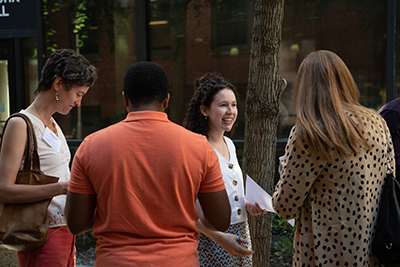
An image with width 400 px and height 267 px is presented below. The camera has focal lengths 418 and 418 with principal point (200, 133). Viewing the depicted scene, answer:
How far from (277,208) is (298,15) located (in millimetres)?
5234

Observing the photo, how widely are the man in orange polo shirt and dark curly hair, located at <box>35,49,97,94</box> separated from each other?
2.73 ft

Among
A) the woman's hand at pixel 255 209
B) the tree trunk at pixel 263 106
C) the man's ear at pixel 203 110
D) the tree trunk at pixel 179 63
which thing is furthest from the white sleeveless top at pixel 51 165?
the tree trunk at pixel 179 63

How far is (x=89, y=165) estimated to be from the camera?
1652 millimetres

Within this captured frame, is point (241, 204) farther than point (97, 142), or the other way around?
point (241, 204)

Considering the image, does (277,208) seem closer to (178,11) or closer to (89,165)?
(89,165)

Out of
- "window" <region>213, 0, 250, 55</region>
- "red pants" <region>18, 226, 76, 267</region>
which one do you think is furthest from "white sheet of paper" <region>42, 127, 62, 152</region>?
"window" <region>213, 0, 250, 55</region>

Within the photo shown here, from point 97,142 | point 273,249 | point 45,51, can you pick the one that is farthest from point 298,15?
point 97,142

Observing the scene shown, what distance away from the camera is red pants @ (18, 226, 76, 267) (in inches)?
90.7

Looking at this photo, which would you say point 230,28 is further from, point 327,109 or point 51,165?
point 327,109

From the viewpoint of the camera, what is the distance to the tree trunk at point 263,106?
303 cm

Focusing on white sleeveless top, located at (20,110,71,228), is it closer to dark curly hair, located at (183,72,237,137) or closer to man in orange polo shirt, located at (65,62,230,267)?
man in orange polo shirt, located at (65,62,230,267)

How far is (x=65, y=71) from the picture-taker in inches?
95.3

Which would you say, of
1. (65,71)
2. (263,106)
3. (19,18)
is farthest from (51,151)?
(19,18)

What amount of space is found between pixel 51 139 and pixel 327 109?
154 centimetres
